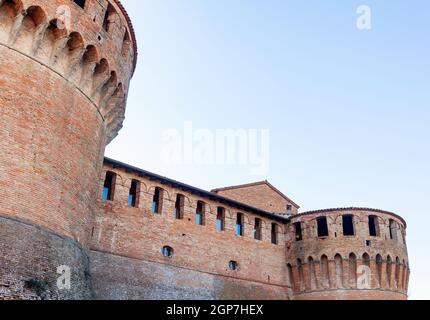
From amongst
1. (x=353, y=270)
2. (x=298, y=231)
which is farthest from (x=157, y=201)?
(x=353, y=270)

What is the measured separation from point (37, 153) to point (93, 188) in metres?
3.11

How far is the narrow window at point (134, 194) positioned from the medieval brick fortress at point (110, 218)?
0.10m

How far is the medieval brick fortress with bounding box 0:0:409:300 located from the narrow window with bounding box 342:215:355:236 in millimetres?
158

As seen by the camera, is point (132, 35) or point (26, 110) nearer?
point (26, 110)

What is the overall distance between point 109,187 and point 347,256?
13.9 meters

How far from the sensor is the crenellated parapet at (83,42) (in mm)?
13047

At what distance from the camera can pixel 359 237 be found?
81.7ft

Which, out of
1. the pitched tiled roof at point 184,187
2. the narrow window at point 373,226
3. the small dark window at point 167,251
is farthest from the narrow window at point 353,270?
the small dark window at point 167,251

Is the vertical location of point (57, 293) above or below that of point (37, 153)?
below

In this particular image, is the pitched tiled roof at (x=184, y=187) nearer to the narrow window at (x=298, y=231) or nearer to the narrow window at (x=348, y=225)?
the narrow window at (x=298, y=231)

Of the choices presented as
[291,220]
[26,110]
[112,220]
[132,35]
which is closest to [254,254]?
[291,220]
